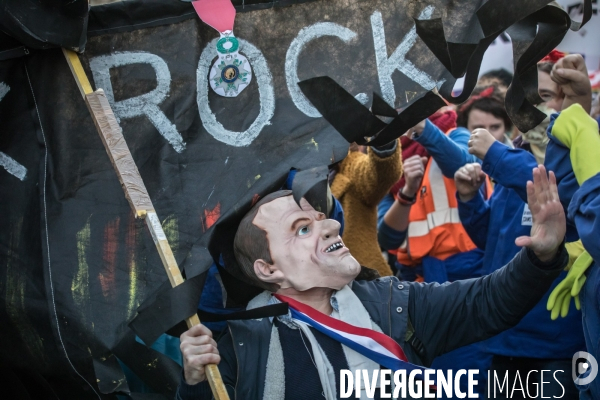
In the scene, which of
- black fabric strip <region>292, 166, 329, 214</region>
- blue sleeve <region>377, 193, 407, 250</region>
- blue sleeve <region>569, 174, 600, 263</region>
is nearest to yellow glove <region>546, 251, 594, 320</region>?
blue sleeve <region>569, 174, 600, 263</region>

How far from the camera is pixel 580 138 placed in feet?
8.39

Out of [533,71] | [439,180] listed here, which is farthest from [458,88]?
[533,71]

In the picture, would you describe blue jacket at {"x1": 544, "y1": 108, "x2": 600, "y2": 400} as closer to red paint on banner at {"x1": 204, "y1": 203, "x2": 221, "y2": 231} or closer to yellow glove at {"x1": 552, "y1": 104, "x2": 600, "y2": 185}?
yellow glove at {"x1": 552, "y1": 104, "x2": 600, "y2": 185}

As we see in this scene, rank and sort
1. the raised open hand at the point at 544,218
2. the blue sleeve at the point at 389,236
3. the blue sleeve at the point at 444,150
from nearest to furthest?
the raised open hand at the point at 544,218 → the blue sleeve at the point at 444,150 → the blue sleeve at the point at 389,236

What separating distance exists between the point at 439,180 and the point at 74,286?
194 cm

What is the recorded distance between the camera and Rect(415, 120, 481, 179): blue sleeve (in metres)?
3.57

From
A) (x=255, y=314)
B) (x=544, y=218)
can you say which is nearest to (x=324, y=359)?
(x=255, y=314)

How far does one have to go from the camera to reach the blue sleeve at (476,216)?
3.42 meters

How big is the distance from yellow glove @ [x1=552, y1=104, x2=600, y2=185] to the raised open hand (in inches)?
→ 9.2

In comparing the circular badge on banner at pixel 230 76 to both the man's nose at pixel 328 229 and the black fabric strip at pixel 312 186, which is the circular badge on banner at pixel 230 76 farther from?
the man's nose at pixel 328 229

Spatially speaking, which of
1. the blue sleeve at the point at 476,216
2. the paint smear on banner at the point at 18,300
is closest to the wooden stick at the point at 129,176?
the paint smear on banner at the point at 18,300

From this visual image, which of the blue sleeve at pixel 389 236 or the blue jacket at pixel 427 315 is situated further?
the blue sleeve at pixel 389 236

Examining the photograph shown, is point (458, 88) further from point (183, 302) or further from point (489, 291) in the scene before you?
point (183, 302)

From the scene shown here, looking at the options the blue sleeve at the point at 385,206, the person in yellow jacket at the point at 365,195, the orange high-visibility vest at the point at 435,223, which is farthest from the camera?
the blue sleeve at the point at 385,206
